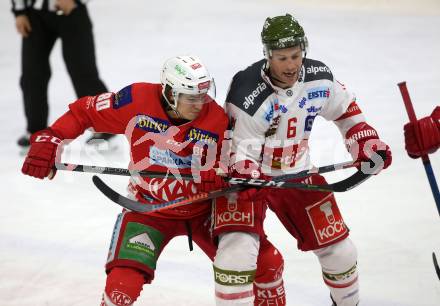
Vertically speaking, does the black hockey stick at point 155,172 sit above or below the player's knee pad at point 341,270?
above

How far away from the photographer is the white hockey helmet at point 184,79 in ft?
9.14

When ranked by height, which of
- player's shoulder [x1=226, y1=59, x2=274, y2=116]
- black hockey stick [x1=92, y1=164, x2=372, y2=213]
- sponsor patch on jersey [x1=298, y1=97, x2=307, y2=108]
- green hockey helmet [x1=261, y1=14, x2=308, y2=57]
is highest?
green hockey helmet [x1=261, y1=14, x2=308, y2=57]

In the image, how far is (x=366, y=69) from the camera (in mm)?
5969

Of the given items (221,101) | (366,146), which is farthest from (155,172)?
(221,101)

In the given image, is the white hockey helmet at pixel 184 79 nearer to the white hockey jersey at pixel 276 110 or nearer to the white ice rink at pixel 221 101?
the white hockey jersey at pixel 276 110

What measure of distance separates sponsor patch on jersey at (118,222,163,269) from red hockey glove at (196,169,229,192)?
0.24 m

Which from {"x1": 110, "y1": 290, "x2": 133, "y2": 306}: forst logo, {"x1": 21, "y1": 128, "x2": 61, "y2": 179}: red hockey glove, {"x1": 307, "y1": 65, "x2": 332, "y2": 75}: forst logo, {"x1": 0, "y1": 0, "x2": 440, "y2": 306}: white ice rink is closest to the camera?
{"x1": 110, "y1": 290, "x2": 133, "y2": 306}: forst logo

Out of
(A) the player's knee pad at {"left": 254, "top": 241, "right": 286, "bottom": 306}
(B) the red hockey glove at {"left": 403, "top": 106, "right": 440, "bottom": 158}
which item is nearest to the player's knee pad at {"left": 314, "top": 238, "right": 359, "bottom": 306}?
(A) the player's knee pad at {"left": 254, "top": 241, "right": 286, "bottom": 306}

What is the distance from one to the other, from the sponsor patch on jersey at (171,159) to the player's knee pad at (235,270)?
1.04ft

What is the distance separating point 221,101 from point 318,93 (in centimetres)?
258

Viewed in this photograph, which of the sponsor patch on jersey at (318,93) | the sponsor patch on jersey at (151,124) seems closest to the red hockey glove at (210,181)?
the sponsor patch on jersey at (151,124)

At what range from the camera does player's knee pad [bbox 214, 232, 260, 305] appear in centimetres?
274

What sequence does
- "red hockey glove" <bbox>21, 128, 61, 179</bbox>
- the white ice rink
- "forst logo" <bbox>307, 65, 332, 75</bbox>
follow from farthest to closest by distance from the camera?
the white ice rink, "forst logo" <bbox>307, 65, 332, 75</bbox>, "red hockey glove" <bbox>21, 128, 61, 179</bbox>

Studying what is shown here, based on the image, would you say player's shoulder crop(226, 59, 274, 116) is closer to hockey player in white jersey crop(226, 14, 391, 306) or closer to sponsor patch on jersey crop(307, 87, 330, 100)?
hockey player in white jersey crop(226, 14, 391, 306)
